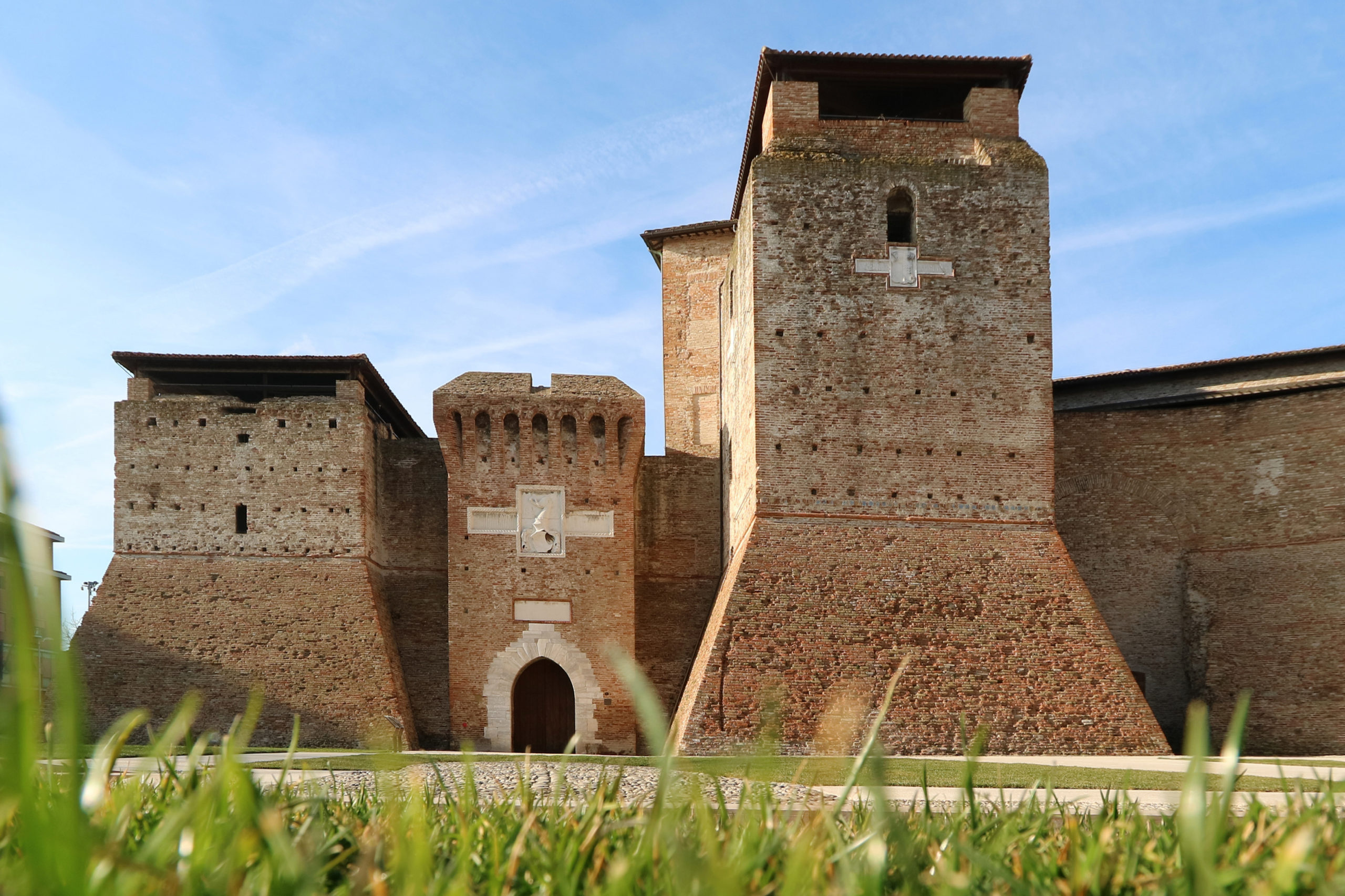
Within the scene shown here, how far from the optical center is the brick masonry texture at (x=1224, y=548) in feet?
54.2

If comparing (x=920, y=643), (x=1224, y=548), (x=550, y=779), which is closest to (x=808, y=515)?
(x=920, y=643)

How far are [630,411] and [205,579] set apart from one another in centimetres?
695

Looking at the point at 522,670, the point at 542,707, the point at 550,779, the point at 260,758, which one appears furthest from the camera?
the point at 542,707

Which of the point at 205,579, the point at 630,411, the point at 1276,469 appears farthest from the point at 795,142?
the point at 205,579

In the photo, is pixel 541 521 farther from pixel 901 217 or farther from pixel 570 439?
pixel 901 217

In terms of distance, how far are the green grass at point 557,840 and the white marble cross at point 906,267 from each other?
1214 cm

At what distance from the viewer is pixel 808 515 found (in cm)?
1413

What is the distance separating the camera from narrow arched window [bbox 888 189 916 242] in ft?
49.3

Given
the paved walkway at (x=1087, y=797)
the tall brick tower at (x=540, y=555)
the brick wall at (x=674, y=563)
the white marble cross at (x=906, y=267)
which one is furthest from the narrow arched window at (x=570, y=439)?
the paved walkway at (x=1087, y=797)

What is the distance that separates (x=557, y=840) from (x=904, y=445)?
12493 millimetres

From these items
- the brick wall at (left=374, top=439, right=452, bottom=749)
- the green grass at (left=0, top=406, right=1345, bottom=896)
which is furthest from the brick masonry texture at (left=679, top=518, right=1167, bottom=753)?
the green grass at (left=0, top=406, right=1345, bottom=896)

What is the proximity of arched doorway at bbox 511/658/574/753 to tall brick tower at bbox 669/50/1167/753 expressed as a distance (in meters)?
3.71

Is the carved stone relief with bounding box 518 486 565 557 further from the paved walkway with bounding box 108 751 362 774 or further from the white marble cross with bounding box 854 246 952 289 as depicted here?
the white marble cross with bounding box 854 246 952 289

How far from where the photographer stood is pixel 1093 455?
18.0m
